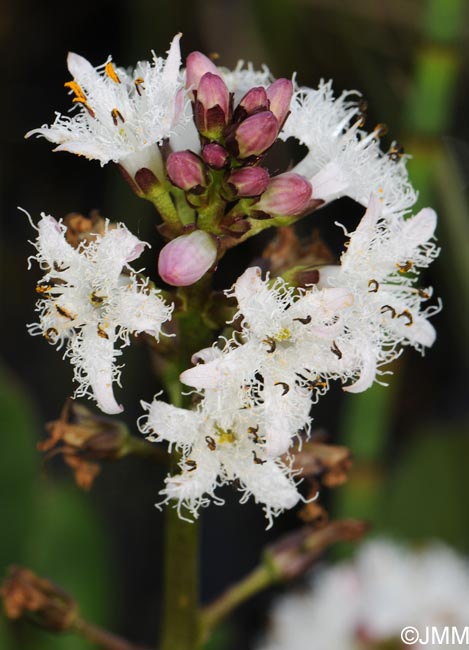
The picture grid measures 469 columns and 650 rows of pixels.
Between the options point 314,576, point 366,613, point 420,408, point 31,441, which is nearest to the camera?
point 366,613

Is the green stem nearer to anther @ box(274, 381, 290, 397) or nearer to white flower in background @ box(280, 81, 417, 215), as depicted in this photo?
anther @ box(274, 381, 290, 397)

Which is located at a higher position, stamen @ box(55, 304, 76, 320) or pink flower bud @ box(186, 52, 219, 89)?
pink flower bud @ box(186, 52, 219, 89)

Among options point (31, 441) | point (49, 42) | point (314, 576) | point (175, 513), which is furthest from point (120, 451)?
point (49, 42)

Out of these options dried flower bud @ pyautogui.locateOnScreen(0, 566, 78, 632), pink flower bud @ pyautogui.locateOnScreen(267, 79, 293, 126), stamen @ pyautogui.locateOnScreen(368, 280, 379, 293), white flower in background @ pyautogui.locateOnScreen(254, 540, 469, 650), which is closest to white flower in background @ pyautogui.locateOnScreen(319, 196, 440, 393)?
stamen @ pyautogui.locateOnScreen(368, 280, 379, 293)

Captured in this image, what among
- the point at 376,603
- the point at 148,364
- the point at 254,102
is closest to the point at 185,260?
the point at 254,102

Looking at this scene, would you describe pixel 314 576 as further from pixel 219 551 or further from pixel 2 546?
pixel 2 546

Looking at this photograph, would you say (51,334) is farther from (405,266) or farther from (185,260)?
(405,266)

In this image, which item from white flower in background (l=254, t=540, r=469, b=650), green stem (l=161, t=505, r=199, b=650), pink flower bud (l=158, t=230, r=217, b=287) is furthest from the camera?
white flower in background (l=254, t=540, r=469, b=650)
